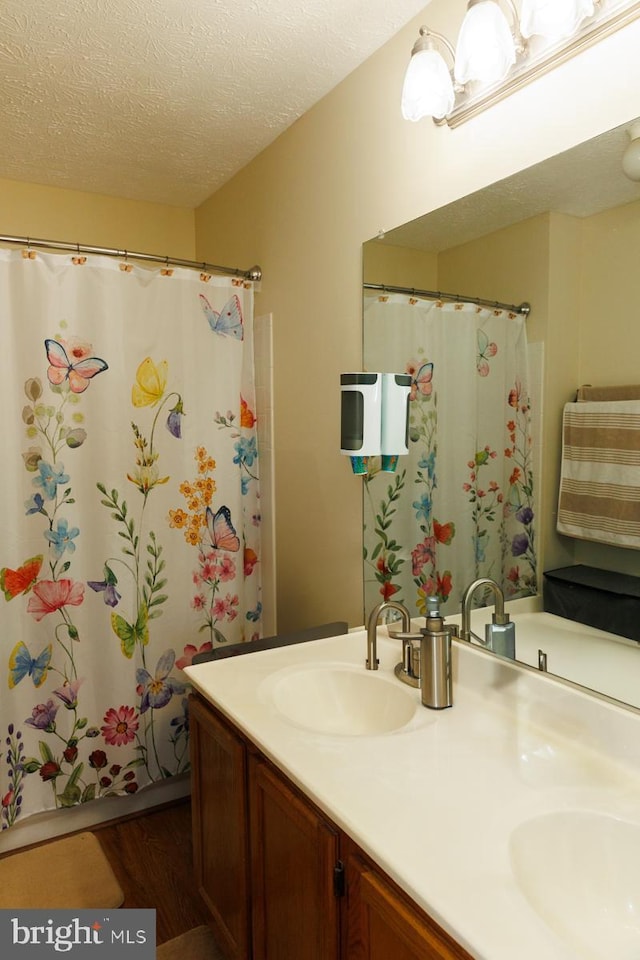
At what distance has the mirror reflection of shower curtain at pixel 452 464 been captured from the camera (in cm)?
144

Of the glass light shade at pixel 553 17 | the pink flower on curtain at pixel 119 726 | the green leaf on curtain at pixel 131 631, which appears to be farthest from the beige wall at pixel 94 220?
the glass light shade at pixel 553 17

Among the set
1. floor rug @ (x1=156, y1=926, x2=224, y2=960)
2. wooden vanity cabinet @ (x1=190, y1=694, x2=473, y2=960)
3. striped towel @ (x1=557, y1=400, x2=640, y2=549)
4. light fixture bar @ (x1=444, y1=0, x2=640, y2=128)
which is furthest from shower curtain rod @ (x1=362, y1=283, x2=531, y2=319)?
floor rug @ (x1=156, y1=926, x2=224, y2=960)

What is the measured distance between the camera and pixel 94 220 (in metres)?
2.79

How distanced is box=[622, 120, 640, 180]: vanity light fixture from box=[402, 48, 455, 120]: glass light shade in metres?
0.45

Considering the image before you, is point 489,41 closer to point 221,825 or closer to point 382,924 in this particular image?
point 382,924

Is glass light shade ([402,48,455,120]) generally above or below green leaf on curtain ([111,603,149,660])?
above

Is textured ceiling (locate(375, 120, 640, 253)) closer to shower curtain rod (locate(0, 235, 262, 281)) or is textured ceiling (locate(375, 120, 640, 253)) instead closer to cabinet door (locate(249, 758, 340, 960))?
shower curtain rod (locate(0, 235, 262, 281))

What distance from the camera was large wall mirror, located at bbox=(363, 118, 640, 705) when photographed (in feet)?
3.87

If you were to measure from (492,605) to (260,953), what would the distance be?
0.89 meters

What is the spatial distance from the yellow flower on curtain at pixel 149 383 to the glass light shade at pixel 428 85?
1163 mm

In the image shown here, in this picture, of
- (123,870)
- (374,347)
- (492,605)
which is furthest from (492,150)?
(123,870)

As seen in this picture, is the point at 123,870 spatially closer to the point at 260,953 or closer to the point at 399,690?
Result: the point at 260,953

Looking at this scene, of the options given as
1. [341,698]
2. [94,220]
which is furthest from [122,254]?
[341,698]

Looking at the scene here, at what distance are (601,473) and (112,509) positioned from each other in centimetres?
154
